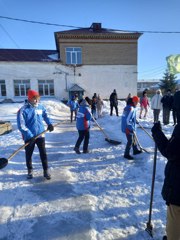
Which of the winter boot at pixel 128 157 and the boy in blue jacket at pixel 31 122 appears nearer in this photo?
the boy in blue jacket at pixel 31 122

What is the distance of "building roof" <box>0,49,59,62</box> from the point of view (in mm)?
28141

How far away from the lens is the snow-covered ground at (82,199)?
2.80m

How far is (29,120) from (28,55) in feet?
92.5

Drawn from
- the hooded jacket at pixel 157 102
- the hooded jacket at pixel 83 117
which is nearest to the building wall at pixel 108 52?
the hooded jacket at pixel 157 102

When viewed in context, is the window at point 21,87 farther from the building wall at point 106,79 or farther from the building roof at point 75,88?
the building wall at point 106,79

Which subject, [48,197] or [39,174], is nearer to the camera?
[48,197]

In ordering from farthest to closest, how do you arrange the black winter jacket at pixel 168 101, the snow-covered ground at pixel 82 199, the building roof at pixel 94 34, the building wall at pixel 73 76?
1. the building roof at pixel 94 34
2. the building wall at pixel 73 76
3. the black winter jacket at pixel 168 101
4. the snow-covered ground at pixel 82 199

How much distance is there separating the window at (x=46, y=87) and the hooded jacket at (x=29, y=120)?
25.6 meters

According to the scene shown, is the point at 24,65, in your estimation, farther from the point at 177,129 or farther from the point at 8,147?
the point at 177,129

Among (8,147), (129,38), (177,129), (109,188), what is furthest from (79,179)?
(129,38)

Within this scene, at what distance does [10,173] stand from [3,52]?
28.9 m

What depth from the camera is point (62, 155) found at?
20.3ft

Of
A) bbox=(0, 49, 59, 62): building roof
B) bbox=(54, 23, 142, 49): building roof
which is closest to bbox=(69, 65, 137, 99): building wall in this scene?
bbox=(54, 23, 142, 49): building roof

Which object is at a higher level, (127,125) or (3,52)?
(3,52)
